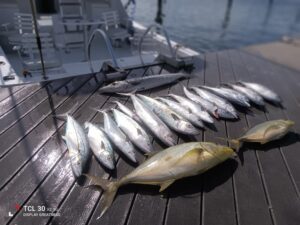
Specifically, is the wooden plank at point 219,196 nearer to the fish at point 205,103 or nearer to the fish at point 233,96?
the fish at point 205,103

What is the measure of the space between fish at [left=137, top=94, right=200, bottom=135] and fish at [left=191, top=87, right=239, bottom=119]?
61 centimetres

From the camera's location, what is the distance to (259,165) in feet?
9.62

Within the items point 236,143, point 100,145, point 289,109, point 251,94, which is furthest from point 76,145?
point 289,109

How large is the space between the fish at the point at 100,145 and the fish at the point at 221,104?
1.68 m

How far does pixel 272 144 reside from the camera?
329 cm

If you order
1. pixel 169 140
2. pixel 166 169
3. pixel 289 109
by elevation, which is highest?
pixel 166 169

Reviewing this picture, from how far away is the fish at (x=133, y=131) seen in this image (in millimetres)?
2977

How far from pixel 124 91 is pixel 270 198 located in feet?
8.52

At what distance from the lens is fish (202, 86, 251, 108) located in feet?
13.4

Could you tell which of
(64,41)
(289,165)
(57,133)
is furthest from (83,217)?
(64,41)

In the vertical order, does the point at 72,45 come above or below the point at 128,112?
below

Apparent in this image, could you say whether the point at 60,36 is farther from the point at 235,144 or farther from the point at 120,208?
the point at 120,208

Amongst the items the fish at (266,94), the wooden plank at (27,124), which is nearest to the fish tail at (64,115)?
the wooden plank at (27,124)

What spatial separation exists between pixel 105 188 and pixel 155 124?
42.6 inches
